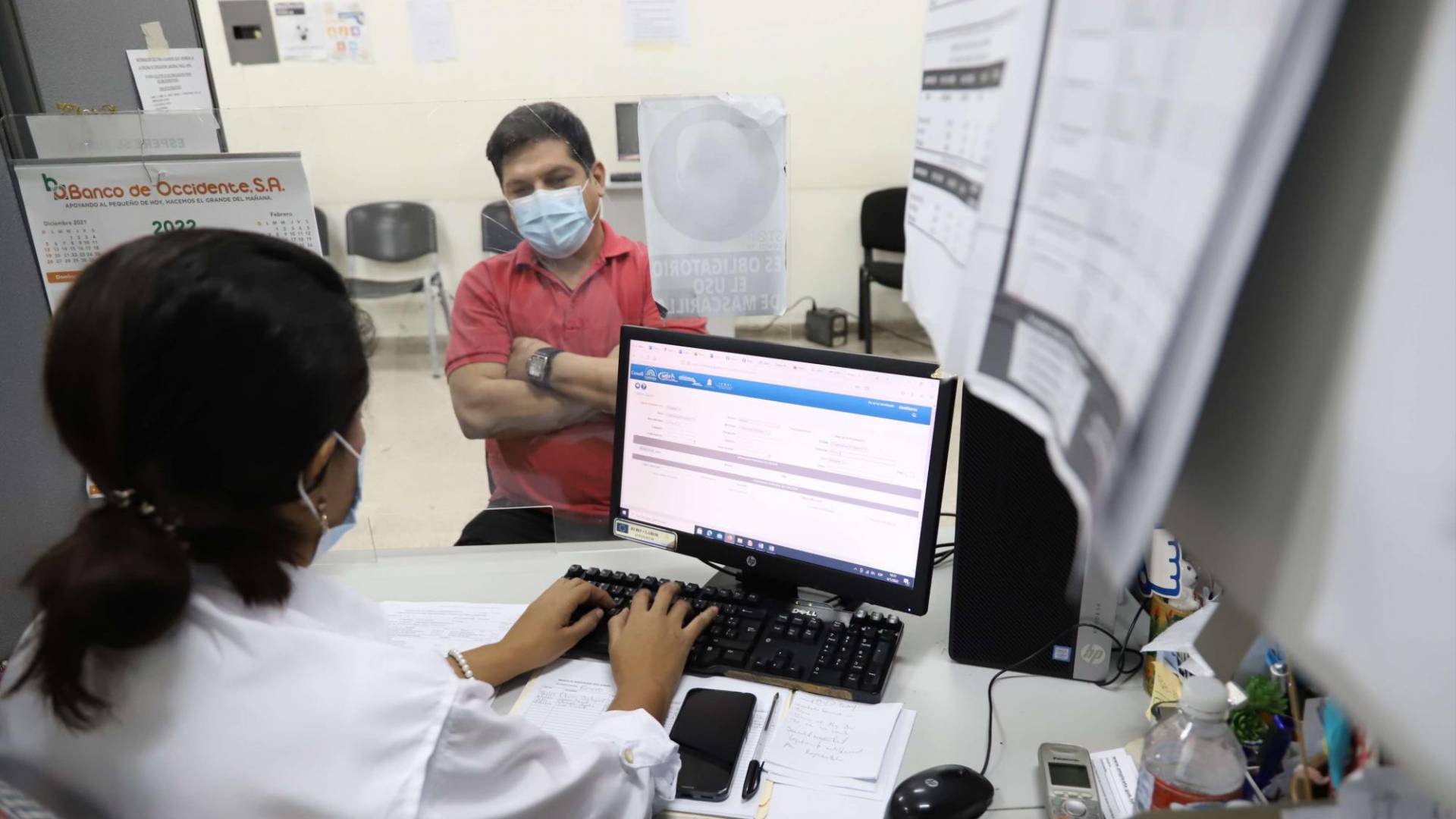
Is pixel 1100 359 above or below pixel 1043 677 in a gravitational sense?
above

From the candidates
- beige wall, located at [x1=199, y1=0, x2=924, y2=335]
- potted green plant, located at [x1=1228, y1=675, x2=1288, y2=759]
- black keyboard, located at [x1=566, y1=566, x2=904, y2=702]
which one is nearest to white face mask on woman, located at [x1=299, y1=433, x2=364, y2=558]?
black keyboard, located at [x1=566, y1=566, x2=904, y2=702]

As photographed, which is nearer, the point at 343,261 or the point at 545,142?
the point at 545,142

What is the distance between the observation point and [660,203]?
146 centimetres

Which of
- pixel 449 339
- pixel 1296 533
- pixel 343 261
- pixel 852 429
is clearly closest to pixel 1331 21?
pixel 1296 533

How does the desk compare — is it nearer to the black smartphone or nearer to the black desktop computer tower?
the black desktop computer tower

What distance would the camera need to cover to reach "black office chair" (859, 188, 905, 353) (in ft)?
13.1

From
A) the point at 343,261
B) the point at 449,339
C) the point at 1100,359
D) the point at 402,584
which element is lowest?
the point at 402,584

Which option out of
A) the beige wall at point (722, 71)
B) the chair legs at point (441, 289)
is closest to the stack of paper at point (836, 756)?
the chair legs at point (441, 289)

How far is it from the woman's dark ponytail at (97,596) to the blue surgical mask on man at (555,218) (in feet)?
3.25

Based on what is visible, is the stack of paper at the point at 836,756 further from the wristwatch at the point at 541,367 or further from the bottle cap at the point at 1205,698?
the wristwatch at the point at 541,367

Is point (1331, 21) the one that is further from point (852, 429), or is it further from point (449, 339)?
point (449, 339)

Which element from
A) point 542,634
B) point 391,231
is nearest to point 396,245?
point 391,231

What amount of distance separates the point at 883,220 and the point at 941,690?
328cm

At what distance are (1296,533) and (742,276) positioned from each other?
1.22 m
